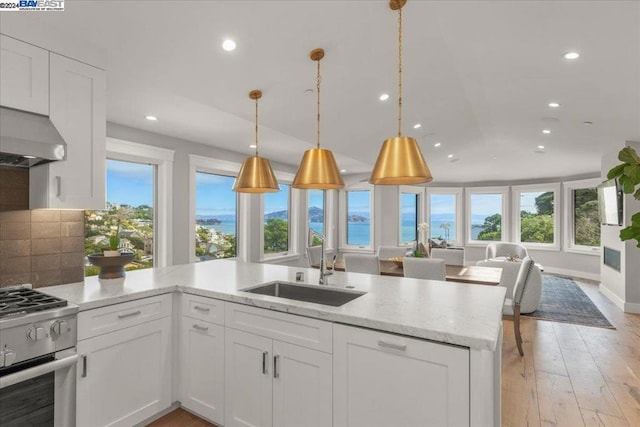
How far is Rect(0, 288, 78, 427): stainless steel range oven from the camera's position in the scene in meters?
1.53

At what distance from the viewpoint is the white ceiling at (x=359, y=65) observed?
7.05ft

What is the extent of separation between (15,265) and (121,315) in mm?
814

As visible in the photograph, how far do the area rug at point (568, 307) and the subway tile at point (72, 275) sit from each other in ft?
17.9

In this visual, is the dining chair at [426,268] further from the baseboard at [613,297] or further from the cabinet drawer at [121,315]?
the baseboard at [613,297]

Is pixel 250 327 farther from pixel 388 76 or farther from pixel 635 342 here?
pixel 635 342

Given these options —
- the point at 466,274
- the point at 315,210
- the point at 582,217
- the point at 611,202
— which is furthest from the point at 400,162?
the point at 582,217

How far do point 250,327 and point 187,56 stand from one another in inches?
76.3

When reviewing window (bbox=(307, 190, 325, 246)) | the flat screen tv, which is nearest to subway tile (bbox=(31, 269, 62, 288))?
window (bbox=(307, 190, 325, 246))

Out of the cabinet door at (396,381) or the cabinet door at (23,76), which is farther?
the cabinet door at (23,76)

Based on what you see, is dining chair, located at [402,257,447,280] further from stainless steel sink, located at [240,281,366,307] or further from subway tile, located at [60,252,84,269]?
subway tile, located at [60,252,84,269]

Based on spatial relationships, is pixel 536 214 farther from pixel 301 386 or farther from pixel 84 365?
pixel 84 365

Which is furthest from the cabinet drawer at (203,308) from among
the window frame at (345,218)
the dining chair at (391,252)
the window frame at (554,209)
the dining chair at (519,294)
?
the window frame at (554,209)

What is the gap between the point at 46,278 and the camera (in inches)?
90.4

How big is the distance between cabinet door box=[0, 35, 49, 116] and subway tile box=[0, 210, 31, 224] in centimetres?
69
